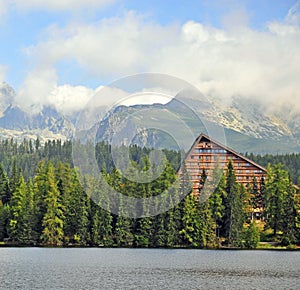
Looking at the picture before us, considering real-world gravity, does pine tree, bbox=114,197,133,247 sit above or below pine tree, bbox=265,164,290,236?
below

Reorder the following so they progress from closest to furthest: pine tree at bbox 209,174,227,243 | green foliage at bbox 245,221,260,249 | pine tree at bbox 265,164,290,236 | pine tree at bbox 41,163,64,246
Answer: green foliage at bbox 245,221,260,249 < pine tree at bbox 41,163,64,246 < pine tree at bbox 209,174,227,243 < pine tree at bbox 265,164,290,236

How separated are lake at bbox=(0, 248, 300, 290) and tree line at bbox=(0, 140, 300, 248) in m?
15.3

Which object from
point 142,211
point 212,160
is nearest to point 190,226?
point 142,211

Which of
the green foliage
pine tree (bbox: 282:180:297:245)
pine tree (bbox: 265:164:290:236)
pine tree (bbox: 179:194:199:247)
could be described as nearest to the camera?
pine tree (bbox: 282:180:297:245)

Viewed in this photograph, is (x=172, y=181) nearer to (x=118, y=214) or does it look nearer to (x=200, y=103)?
(x=118, y=214)

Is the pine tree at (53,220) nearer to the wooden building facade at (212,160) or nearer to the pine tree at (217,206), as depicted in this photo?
the pine tree at (217,206)

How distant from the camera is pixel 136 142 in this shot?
3339 inches

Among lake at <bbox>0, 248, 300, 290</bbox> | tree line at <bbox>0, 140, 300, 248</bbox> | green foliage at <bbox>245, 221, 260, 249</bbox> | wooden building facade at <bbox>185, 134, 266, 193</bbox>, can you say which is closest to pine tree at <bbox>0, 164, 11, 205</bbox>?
tree line at <bbox>0, 140, 300, 248</bbox>

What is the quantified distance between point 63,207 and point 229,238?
81.2 feet

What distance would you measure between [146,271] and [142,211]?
1511 inches

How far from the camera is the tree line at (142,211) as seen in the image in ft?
304

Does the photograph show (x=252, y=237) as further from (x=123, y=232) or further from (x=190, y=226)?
(x=123, y=232)

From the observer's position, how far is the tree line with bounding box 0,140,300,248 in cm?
9275

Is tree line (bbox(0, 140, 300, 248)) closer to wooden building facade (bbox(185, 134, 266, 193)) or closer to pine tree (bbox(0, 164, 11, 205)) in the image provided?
pine tree (bbox(0, 164, 11, 205))
